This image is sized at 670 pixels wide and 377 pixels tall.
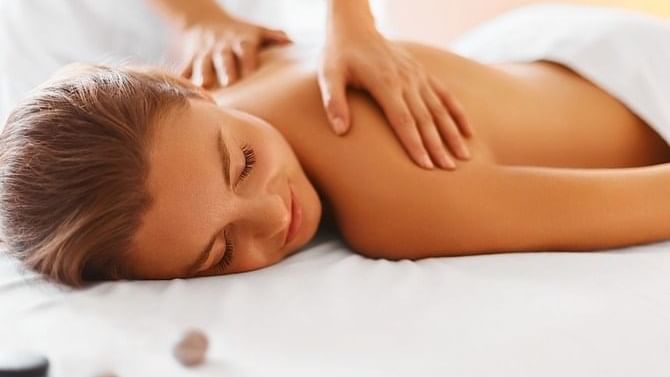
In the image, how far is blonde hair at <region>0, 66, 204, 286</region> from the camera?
32.2 inches

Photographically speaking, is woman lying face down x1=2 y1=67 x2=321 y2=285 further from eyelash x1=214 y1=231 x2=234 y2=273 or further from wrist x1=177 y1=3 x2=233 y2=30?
wrist x1=177 y1=3 x2=233 y2=30

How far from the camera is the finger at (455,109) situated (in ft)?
3.39

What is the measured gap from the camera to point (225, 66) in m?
1.18

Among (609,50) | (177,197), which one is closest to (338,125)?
(177,197)

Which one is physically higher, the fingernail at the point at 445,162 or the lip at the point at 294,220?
the fingernail at the point at 445,162

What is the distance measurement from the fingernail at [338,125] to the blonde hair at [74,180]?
22 centimetres

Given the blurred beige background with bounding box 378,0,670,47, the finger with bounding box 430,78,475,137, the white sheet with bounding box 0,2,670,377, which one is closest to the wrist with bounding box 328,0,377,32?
the finger with bounding box 430,78,475,137

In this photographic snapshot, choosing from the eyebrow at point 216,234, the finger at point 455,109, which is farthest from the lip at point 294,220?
the finger at point 455,109

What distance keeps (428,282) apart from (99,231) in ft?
1.07

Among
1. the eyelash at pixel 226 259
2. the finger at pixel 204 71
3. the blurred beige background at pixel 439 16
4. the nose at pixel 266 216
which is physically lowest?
the blurred beige background at pixel 439 16

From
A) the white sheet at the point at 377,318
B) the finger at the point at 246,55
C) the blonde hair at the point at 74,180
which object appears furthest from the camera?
the finger at the point at 246,55

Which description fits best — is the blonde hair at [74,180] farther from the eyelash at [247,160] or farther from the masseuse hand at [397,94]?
the masseuse hand at [397,94]

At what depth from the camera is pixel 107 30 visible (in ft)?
4.74

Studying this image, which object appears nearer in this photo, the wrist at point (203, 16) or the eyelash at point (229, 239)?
the eyelash at point (229, 239)
